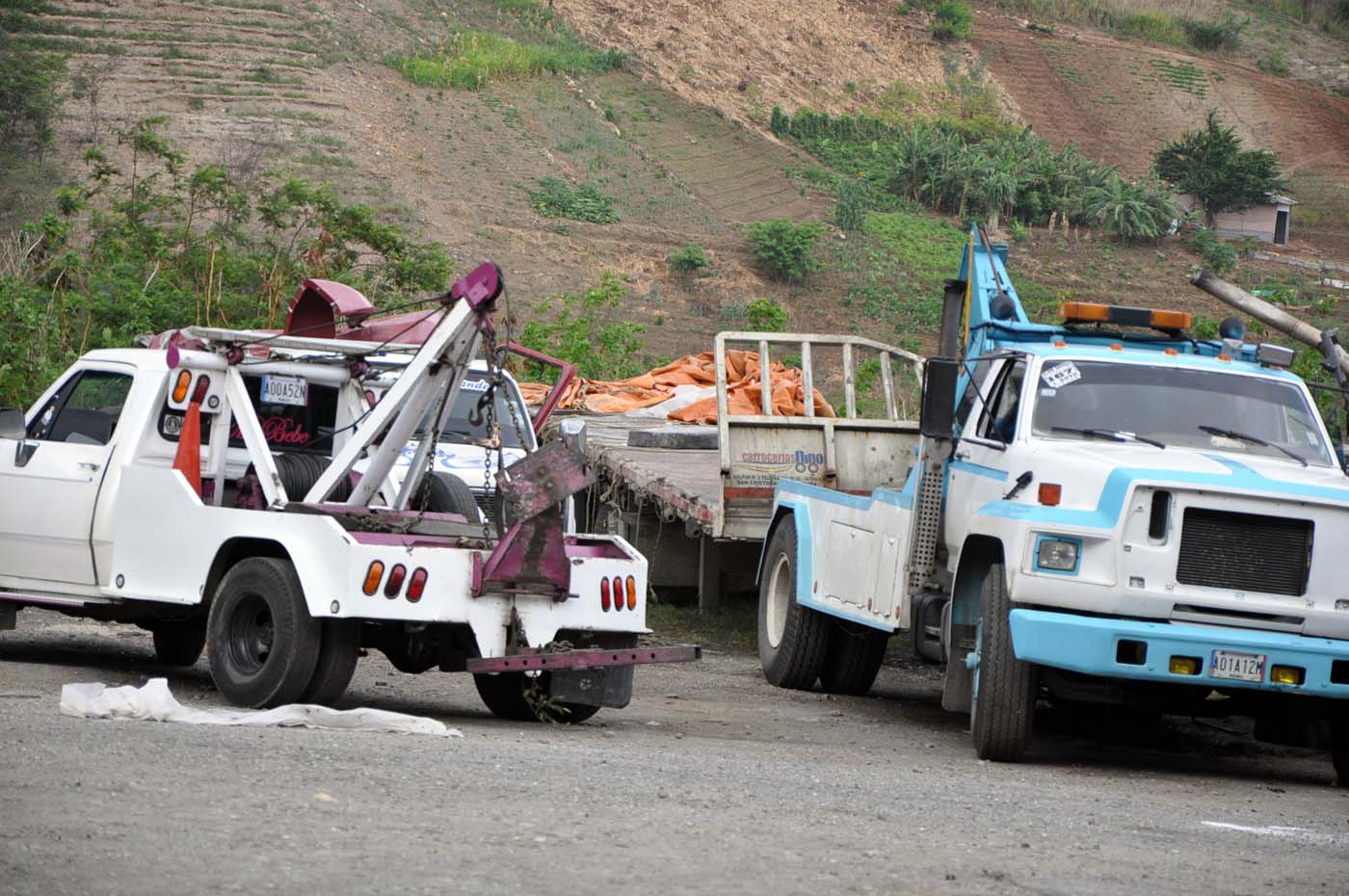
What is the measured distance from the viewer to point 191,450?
10156mm

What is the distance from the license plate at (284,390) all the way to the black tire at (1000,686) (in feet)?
14.2

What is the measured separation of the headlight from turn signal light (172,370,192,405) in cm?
485

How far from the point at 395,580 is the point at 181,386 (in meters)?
2.24

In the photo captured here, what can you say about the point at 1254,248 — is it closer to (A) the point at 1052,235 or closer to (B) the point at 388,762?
(A) the point at 1052,235

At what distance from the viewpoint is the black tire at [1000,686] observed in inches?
383

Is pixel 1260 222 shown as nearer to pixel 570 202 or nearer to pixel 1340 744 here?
pixel 570 202

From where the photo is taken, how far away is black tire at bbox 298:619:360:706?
30.5ft

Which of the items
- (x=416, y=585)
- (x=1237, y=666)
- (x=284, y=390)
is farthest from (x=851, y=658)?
(x=416, y=585)

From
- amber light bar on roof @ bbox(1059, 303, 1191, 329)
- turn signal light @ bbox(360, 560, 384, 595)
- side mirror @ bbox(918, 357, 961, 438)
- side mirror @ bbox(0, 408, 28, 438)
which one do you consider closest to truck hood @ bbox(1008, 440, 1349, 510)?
side mirror @ bbox(918, 357, 961, 438)

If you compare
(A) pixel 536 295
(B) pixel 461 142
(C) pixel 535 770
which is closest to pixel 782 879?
(C) pixel 535 770

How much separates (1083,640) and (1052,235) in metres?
52.8

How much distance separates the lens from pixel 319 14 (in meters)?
62.0

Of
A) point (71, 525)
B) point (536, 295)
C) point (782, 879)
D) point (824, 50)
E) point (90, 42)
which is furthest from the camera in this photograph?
point (824, 50)

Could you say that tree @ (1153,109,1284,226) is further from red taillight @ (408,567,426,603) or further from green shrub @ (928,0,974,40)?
red taillight @ (408,567,426,603)
